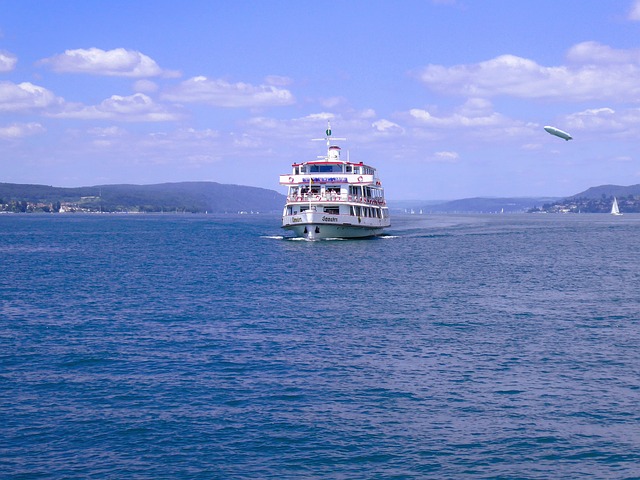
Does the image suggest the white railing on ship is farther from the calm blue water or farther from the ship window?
the calm blue water

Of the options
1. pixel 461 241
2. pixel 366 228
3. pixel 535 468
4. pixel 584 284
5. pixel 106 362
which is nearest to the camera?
pixel 535 468

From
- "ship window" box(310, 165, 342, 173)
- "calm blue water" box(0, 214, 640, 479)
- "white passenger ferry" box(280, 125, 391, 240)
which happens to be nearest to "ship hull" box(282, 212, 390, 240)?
"white passenger ferry" box(280, 125, 391, 240)

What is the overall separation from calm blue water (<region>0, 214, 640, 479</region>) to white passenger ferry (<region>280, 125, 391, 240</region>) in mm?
36664

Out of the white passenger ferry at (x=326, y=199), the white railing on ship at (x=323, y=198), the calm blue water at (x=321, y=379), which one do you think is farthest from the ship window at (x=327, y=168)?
the calm blue water at (x=321, y=379)

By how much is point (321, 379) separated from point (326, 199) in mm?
66514

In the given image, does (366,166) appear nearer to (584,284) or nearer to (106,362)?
(584,284)

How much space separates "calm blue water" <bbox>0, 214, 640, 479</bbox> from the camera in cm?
2156

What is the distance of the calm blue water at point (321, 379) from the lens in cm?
2156

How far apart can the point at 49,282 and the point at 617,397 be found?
48.3m

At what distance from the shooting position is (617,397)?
86.9 feet

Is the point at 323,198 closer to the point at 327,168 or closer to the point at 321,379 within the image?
the point at 327,168

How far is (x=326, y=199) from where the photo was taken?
94.9 meters

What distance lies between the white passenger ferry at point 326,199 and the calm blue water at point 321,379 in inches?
1443

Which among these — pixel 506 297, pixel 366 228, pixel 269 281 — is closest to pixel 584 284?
pixel 506 297
